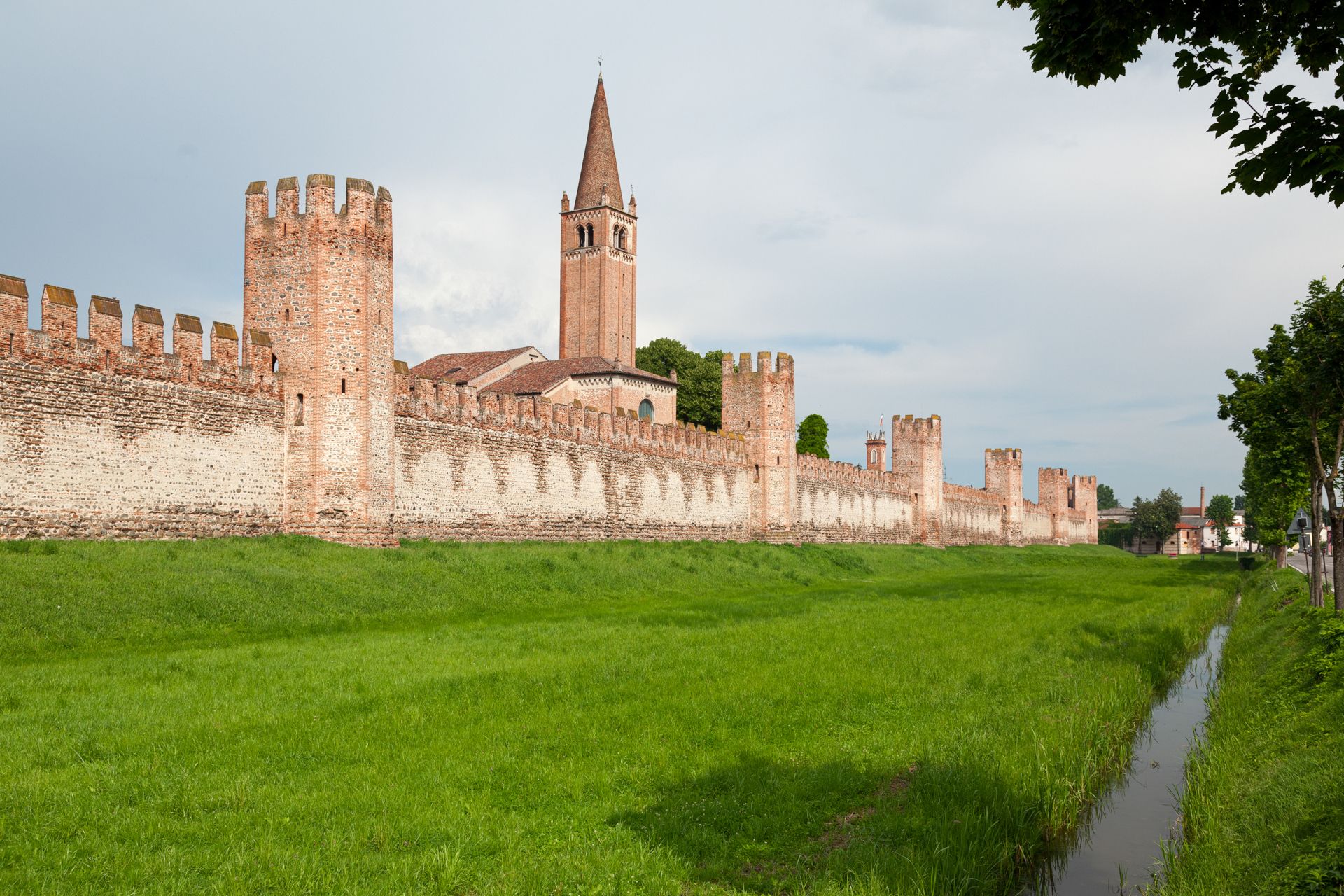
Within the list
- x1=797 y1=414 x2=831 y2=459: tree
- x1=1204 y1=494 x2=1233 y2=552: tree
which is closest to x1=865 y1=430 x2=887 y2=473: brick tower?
x1=797 y1=414 x2=831 y2=459: tree

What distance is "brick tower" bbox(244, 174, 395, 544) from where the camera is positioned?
71.1 feet

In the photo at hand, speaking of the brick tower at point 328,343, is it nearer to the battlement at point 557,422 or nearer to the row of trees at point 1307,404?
the battlement at point 557,422

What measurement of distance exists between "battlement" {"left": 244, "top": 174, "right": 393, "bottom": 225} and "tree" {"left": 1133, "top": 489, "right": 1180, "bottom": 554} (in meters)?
85.0

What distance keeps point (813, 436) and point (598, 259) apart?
20406 millimetres

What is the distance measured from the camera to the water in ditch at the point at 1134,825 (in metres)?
7.51

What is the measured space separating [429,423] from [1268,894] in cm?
2124

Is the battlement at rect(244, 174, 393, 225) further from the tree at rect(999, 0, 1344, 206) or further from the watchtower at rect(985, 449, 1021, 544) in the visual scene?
the watchtower at rect(985, 449, 1021, 544)

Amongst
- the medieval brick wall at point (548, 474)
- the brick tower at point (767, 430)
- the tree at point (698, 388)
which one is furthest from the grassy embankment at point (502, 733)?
the tree at point (698, 388)

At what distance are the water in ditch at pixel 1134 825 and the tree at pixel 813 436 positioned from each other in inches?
2142

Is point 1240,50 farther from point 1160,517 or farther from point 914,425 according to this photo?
point 1160,517

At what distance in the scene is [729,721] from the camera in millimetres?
9797

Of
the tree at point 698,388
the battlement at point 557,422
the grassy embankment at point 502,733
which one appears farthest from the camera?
the tree at point 698,388

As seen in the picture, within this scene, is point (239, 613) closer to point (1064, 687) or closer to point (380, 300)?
point (380, 300)

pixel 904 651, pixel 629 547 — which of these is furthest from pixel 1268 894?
pixel 629 547
